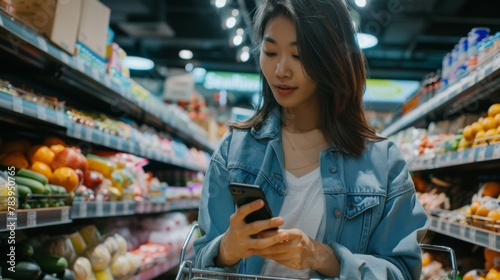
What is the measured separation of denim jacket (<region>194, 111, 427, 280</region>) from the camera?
132cm

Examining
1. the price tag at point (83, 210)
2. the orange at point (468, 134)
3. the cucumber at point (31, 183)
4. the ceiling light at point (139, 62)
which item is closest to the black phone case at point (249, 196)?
the cucumber at point (31, 183)

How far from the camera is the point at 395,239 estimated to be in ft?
4.40

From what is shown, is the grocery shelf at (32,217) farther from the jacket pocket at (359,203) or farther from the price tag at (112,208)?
the jacket pocket at (359,203)

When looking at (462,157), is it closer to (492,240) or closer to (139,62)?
(492,240)

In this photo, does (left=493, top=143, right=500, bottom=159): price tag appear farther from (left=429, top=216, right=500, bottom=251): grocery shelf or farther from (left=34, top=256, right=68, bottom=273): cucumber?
(left=34, top=256, right=68, bottom=273): cucumber

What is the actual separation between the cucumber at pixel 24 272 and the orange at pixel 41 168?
1.43 feet

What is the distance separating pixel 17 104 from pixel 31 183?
0.33 meters

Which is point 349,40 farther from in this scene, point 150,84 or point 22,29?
point 150,84

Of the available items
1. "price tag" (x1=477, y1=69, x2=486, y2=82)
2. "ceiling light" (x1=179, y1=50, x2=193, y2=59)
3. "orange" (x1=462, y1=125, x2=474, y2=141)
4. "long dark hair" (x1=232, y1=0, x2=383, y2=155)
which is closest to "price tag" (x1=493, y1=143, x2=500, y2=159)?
"price tag" (x1=477, y1=69, x2=486, y2=82)

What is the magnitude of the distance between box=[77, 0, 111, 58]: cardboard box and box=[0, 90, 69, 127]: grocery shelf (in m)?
0.47

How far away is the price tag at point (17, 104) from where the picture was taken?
6.49 ft

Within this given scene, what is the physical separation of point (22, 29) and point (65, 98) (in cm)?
157

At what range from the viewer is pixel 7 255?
6.86 feet

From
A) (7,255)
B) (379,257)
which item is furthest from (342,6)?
(7,255)
